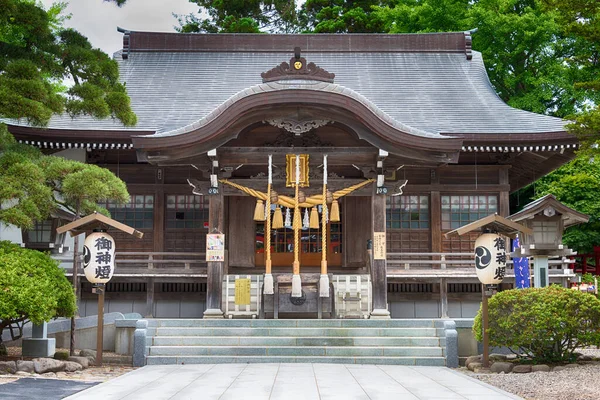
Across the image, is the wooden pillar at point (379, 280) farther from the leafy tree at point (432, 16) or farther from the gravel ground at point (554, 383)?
the leafy tree at point (432, 16)

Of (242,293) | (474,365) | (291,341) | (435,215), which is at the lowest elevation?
(474,365)

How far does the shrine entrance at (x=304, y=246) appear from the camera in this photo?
17750 millimetres

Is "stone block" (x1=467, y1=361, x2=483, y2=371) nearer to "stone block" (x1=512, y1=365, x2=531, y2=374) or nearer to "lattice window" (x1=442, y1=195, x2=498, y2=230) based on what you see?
"stone block" (x1=512, y1=365, x2=531, y2=374)

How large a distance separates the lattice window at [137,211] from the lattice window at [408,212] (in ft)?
20.1

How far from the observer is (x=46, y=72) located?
11586 mm

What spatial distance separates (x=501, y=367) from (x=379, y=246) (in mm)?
4358

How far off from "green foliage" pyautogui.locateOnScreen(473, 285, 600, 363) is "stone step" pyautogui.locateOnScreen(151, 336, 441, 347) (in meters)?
1.74

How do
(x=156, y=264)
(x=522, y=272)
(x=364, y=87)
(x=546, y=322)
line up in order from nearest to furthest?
1. (x=546, y=322)
2. (x=522, y=272)
3. (x=156, y=264)
4. (x=364, y=87)

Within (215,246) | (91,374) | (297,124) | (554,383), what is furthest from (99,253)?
(554,383)

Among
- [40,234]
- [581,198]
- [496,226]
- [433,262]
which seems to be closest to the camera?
[496,226]

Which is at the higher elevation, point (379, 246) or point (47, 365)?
point (379, 246)

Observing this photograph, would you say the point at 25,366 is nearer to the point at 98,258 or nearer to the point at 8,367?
the point at 8,367

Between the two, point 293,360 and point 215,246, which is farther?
point 215,246

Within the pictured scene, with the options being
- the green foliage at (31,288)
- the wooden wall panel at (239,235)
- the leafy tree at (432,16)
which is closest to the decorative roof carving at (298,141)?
the wooden wall panel at (239,235)
